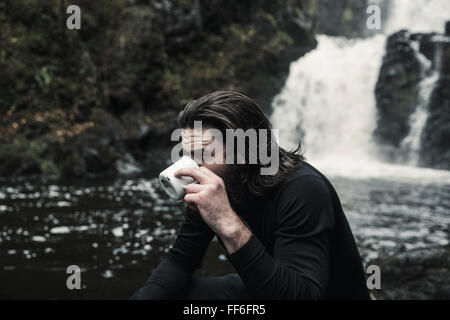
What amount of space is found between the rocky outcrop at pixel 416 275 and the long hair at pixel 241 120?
8.38 feet

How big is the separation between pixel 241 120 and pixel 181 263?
0.90 m

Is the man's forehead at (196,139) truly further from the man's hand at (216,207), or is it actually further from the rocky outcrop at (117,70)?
the rocky outcrop at (117,70)

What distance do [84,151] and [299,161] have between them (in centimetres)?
1222

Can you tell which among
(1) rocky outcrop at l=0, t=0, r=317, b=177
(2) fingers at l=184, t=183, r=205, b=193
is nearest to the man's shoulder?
(2) fingers at l=184, t=183, r=205, b=193

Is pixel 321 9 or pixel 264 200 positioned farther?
pixel 321 9

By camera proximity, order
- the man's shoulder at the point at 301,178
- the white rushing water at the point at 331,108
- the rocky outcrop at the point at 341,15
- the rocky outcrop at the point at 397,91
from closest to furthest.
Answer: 1. the man's shoulder at the point at 301,178
2. the rocky outcrop at the point at 397,91
3. the white rushing water at the point at 331,108
4. the rocky outcrop at the point at 341,15

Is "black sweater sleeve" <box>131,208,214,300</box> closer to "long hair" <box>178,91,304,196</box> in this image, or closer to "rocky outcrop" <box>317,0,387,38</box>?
"long hair" <box>178,91,304,196</box>

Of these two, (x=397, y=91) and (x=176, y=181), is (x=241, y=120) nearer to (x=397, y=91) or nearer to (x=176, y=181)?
(x=176, y=181)

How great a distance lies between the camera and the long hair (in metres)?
1.83

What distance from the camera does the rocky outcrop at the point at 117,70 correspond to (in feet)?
43.2

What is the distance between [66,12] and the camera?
15867 mm

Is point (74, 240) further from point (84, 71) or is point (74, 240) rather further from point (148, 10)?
point (148, 10)

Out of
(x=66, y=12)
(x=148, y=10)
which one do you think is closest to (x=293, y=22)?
(x=148, y=10)

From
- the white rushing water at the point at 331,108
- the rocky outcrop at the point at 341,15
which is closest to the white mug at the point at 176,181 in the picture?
the white rushing water at the point at 331,108
